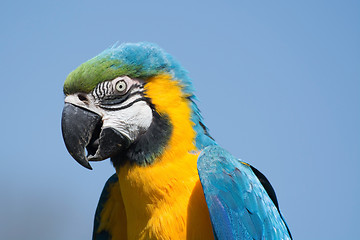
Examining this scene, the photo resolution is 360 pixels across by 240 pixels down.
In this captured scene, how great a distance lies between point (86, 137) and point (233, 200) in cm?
113

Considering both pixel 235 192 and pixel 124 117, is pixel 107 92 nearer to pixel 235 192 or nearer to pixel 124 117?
pixel 124 117

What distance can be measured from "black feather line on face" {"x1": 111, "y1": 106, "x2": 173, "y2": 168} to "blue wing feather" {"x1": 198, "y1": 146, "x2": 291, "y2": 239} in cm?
30

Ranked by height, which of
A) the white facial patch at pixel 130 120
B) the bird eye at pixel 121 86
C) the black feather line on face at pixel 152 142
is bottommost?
the black feather line on face at pixel 152 142

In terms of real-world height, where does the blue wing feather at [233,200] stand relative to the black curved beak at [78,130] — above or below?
below

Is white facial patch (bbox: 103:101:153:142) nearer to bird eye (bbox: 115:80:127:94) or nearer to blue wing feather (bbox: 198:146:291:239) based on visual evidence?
bird eye (bbox: 115:80:127:94)

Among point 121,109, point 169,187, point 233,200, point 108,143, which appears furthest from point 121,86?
point 233,200

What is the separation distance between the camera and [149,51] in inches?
140

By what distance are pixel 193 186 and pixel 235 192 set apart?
0.30 meters

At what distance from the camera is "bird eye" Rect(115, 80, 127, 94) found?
3416 millimetres

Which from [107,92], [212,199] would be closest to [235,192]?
[212,199]

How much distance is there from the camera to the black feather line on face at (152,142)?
11.1ft

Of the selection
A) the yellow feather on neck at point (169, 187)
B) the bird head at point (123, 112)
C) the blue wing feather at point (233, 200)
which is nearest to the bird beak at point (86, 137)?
the bird head at point (123, 112)

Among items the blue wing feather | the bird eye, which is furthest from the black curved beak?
the blue wing feather

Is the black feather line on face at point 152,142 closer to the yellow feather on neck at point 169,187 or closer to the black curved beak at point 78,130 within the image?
the yellow feather on neck at point 169,187
